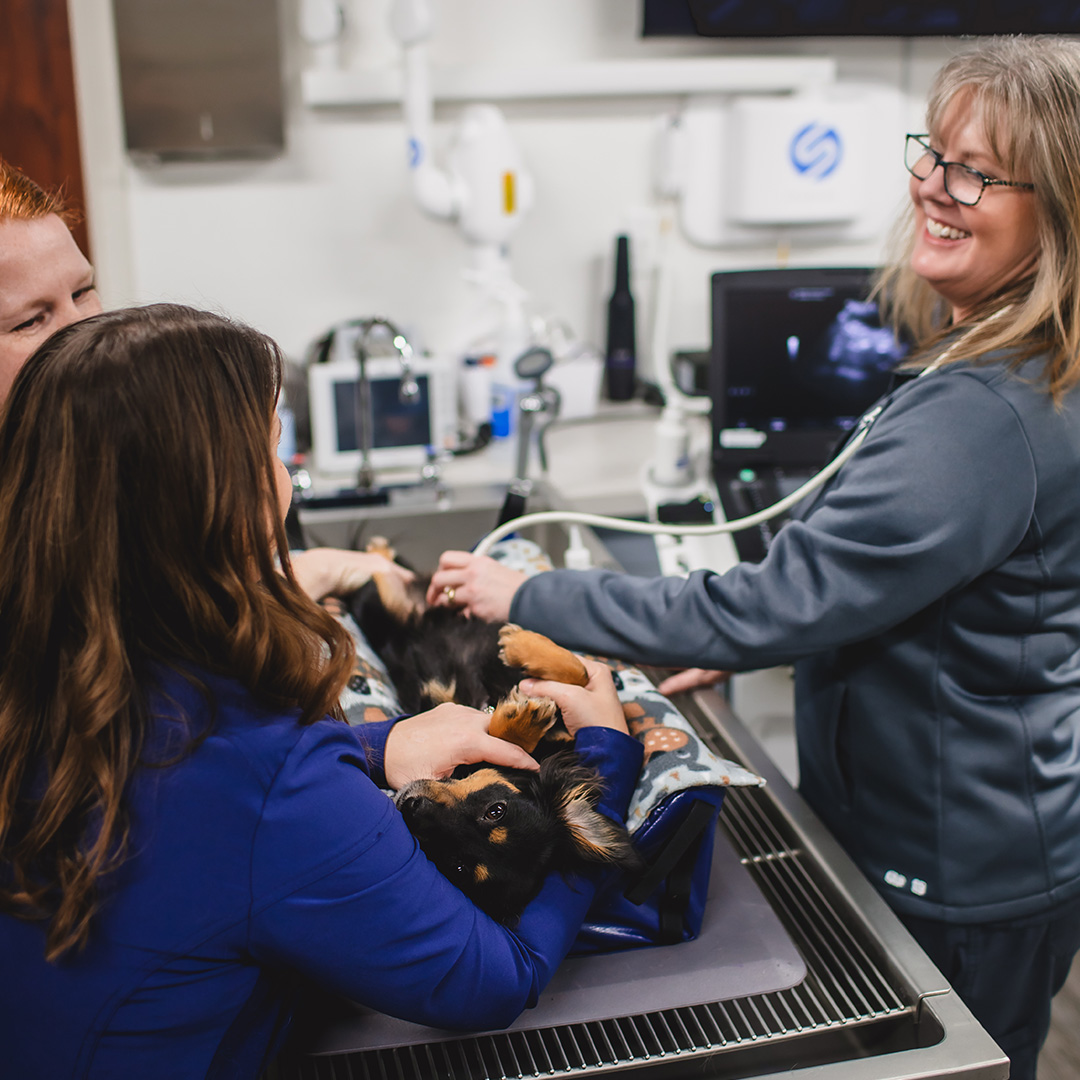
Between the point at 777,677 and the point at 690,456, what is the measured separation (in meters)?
0.60

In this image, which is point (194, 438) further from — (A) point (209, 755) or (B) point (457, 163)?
(B) point (457, 163)

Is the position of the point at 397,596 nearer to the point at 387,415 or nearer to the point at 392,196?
the point at 387,415

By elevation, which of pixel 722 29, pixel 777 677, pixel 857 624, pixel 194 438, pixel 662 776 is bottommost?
pixel 777 677

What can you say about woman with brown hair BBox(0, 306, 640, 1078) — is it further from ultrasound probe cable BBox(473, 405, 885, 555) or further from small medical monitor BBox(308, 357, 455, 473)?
small medical monitor BBox(308, 357, 455, 473)

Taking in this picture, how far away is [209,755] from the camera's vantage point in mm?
656

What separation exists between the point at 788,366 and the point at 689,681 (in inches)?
37.3

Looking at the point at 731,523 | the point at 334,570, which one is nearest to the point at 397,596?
the point at 334,570

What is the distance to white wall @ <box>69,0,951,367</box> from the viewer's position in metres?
2.49

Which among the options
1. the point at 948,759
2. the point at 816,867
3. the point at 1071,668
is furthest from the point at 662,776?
the point at 1071,668

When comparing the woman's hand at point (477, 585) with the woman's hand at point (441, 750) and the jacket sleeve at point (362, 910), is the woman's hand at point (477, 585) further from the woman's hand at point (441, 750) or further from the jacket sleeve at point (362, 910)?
the jacket sleeve at point (362, 910)

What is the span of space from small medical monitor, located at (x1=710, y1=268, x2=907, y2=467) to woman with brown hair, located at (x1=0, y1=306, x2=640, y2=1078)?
1482 mm

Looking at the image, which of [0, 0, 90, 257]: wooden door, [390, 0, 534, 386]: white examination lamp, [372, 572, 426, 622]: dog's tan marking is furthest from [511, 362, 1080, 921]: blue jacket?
[0, 0, 90, 257]: wooden door

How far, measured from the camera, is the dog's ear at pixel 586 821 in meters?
0.86

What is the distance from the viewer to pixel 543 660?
42.8 inches
